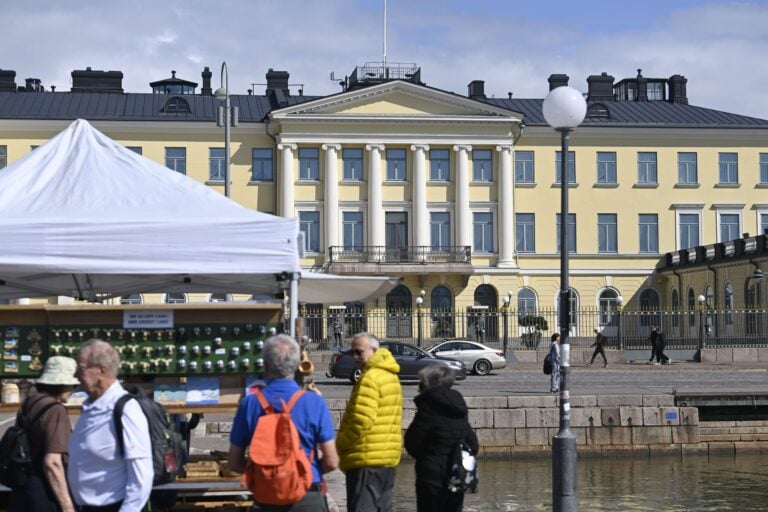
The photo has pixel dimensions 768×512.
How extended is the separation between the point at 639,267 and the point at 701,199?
16.5 feet

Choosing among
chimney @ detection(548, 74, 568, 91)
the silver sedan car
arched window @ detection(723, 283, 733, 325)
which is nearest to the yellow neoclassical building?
chimney @ detection(548, 74, 568, 91)

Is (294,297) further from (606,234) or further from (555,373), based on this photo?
(606,234)

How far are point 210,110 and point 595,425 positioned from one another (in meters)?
46.9

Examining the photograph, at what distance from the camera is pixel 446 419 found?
975 cm

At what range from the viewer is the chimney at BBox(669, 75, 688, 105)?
73.5 meters

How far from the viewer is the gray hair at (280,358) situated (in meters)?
7.40

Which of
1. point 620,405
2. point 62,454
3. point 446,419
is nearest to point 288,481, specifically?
point 62,454

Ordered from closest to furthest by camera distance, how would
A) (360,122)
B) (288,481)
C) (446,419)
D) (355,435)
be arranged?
(288,481) → (355,435) → (446,419) → (360,122)

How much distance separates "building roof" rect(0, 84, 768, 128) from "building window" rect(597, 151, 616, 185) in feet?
5.64

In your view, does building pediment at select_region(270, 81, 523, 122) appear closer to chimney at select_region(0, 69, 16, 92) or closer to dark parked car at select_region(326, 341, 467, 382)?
chimney at select_region(0, 69, 16, 92)

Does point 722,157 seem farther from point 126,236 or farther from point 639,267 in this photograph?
point 126,236

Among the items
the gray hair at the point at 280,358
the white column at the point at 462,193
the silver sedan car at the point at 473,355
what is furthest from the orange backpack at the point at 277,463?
the white column at the point at 462,193

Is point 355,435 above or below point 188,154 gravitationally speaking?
below

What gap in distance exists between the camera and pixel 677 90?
7356 centimetres
